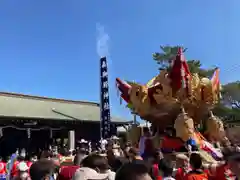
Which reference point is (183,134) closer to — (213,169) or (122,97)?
(122,97)

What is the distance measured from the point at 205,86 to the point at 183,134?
77.7 inches

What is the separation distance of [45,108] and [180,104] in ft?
35.1

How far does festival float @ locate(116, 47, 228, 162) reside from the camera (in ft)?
32.2

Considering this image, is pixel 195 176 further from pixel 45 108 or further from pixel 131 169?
pixel 45 108

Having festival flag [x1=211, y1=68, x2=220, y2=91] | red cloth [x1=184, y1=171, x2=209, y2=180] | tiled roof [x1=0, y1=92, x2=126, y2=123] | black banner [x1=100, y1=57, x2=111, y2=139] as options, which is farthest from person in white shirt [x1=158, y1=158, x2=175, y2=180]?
black banner [x1=100, y1=57, x2=111, y2=139]

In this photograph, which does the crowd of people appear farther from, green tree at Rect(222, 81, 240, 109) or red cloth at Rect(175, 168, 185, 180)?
green tree at Rect(222, 81, 240, 109)

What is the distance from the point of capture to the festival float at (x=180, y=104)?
980 cm

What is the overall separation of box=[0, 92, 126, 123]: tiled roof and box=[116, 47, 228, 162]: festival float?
7.08 m

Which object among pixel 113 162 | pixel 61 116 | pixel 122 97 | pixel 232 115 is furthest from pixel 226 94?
pixel 113 162

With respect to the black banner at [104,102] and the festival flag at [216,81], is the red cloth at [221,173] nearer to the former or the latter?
the festival flag at [216,81]

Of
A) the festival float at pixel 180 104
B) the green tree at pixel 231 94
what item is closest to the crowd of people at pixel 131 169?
the festival float at pixel 180 104

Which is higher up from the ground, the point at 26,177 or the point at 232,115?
the point at 232,115

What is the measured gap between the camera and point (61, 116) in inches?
696

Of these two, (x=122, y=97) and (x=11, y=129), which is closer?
(x=122, y=97)
